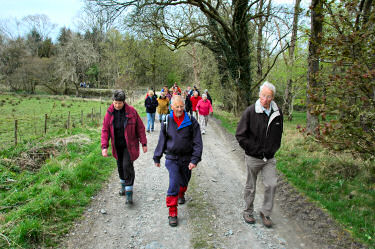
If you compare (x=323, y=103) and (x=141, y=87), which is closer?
(x=323, y=103)

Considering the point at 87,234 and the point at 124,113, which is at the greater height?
the point at 124,113

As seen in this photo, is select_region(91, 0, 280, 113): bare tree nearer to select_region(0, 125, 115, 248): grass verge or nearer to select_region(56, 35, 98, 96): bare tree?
select_region(0, 125, 115, 248): grass verge

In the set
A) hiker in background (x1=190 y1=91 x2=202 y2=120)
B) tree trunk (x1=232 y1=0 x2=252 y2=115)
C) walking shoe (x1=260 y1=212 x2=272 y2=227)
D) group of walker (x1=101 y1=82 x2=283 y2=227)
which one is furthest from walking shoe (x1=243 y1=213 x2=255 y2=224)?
tree trunk (x1=232 y1=0 x2=252 y2=115)

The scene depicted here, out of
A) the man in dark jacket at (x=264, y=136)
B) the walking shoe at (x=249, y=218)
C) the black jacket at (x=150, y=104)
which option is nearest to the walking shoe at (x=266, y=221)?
the man in dark jacket at (x=264, y=136)

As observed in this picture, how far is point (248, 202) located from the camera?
4.15 m

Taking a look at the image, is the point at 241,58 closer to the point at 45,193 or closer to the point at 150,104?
the point at 150,104

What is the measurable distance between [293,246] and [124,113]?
11.1 ft

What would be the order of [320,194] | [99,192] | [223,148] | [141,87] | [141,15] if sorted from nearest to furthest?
[320,194], [99,192], [223,148], [141,15], [141,87]

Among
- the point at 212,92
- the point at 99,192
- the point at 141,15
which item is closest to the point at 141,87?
the point at 212,92

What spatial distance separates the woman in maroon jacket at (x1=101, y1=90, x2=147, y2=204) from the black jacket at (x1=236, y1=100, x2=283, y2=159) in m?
1.91

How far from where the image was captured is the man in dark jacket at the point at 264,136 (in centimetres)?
378

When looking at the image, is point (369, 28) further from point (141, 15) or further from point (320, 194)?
point (141, 15)

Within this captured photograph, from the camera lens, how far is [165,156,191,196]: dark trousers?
13.3 feet

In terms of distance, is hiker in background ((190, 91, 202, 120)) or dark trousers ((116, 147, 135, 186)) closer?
dark trousers ((116, 147, 135, 186))
